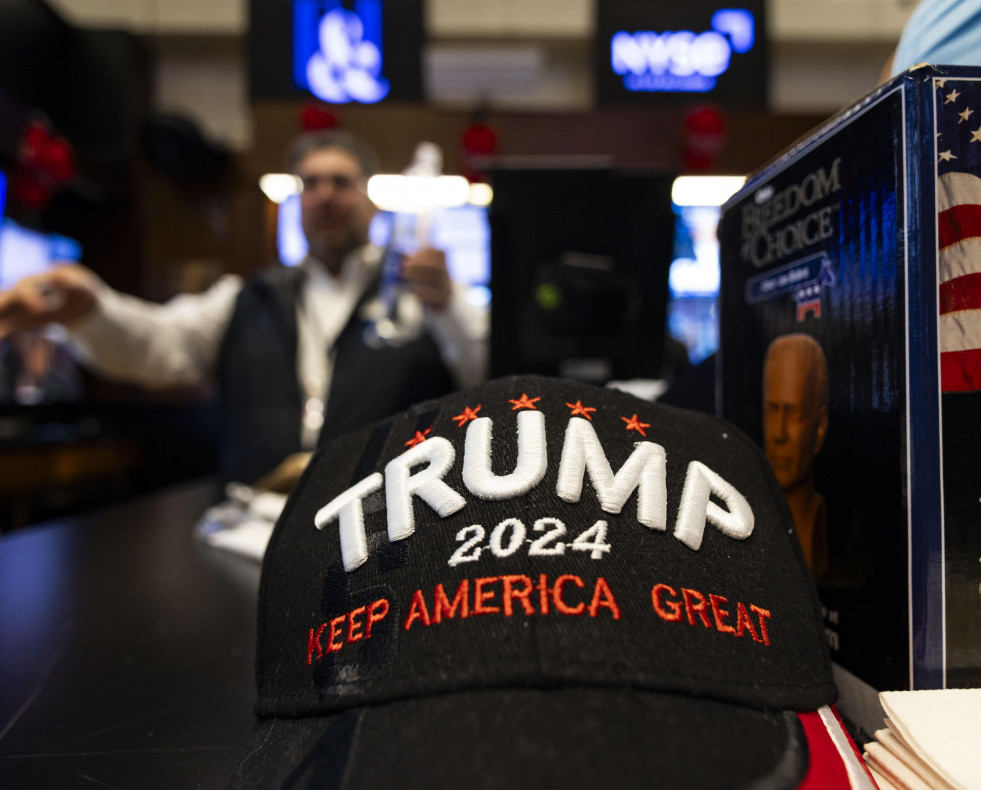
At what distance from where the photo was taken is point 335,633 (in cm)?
23

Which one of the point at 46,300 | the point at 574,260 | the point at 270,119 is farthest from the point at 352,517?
the point at 270,119

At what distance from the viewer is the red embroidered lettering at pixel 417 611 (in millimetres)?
219

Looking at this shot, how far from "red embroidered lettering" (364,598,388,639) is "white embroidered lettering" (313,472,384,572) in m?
0.02

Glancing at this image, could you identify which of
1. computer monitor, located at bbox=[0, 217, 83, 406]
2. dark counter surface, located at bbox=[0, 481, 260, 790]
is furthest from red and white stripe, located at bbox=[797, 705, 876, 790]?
computer monitor, located at bbox=[0, 217, 83, 406]

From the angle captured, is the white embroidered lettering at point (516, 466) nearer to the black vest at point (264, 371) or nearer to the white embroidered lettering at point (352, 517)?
the white embroidered lettering at point (352, 517)

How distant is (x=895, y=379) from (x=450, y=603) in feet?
0.62

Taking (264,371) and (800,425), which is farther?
(264,371)

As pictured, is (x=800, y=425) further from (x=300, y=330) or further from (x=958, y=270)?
(x=300, y=330)

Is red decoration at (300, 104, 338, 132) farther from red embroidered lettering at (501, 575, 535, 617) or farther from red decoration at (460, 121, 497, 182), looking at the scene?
red embroidered lettering at (501, 575, 535, 617)

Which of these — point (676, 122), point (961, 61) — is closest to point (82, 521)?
point (961, 61)

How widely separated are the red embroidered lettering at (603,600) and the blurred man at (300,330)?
2.65ft

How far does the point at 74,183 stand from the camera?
2.54 metres

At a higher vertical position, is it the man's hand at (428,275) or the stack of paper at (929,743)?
the man's hand at (428,275)

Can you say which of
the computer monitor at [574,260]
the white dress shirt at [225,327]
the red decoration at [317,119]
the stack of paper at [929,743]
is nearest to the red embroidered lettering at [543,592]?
the stack of paper at [929,743]
